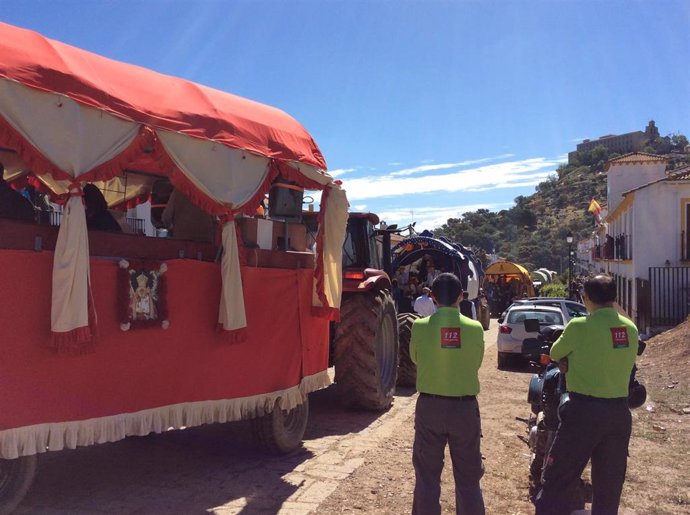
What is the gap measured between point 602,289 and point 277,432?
11.7 feet

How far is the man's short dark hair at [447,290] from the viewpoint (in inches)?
168

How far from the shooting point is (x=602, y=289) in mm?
4145

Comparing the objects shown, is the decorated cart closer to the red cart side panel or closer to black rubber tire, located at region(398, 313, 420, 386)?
the red cart side panel

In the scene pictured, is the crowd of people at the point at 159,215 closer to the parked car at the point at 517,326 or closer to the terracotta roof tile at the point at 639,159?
the parked car at the point at 517,326

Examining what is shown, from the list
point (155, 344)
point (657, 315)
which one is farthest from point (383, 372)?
point (657, 315)

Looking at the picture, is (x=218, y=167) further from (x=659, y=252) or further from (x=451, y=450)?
(x=659, y=252)

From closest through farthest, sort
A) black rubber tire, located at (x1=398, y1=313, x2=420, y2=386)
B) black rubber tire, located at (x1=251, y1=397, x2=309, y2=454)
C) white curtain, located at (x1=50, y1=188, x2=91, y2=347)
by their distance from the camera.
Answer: white curtain, located at (x1=50, y1=188, x2=91, y2=347) < black rubber tire, located at (x1=251, y1=397, x2=309, y2=454) < black rubber tire, located at (x1=398, y1=313, x2=420, y2=386)

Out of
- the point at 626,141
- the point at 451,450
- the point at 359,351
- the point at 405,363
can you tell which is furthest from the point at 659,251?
the point at 626,141

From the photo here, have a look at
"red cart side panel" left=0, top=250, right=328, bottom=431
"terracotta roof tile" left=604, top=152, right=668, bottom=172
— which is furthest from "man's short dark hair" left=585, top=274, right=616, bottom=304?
"terracotta roof tile" left=604, top=152, right=668, bottom=172

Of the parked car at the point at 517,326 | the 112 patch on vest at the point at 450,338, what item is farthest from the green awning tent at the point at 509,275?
the 112 patch on vest at the point at 450,338

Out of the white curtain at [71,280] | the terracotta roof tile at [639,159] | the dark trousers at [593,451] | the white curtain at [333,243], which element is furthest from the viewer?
the terracotta roof tile at [639,159]

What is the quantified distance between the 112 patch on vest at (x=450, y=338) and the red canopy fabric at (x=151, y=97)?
2649mm

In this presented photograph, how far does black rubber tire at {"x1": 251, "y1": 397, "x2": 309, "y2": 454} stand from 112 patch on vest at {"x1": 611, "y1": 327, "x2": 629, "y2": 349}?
3410 mm

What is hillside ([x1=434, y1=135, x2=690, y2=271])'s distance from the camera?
85.8 meters
